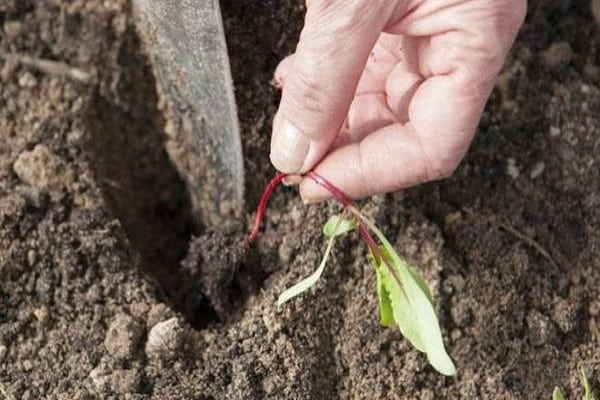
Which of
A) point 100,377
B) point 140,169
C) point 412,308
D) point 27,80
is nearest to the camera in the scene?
point 412,308

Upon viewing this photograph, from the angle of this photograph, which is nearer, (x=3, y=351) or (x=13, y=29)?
(x=3, y=351)

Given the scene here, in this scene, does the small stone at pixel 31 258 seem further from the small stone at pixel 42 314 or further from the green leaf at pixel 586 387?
the green leaf at pixel 586 387

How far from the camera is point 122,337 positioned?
1600 mm

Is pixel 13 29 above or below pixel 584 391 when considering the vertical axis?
above

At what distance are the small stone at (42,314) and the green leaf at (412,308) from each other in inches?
23.0

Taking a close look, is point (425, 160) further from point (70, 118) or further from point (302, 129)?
point (70, 118)

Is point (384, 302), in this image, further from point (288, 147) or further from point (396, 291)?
point (288, 147)

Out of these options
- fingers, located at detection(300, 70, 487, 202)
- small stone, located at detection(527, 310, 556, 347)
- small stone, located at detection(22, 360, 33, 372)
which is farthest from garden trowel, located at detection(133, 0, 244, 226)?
small stone, located at detection(527, 310, 556, 347)

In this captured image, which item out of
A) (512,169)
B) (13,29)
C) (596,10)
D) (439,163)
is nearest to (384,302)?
(439,163)

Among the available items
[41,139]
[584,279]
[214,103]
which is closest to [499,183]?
[584,279]

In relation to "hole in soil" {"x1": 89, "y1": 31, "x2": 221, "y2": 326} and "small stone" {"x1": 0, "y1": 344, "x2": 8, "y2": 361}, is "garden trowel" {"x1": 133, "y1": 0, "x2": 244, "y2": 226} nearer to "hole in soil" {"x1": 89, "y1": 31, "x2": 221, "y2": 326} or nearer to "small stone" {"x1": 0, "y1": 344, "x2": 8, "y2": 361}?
"hole in soil" {"x1": 89, "y1": 31, "x2": 221, "y2": 326}

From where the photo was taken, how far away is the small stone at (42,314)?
1.63 meters

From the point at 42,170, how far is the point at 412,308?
2.49ft

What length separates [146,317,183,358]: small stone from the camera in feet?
5.24
